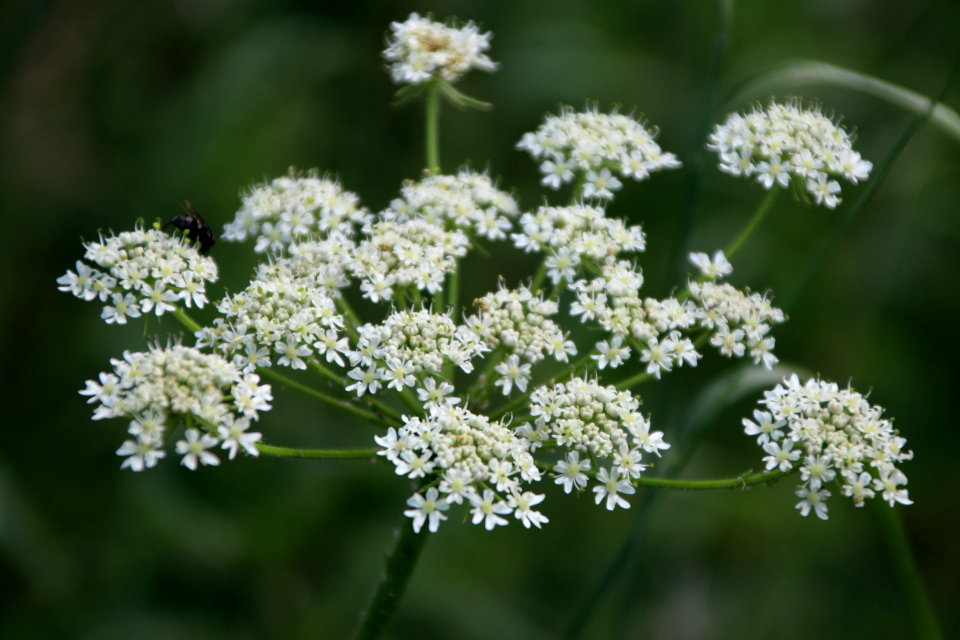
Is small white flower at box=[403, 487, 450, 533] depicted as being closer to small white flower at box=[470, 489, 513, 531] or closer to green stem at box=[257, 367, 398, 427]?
small white flower at box=[470, 489, 513, 531]

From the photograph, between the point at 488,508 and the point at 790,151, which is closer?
the point at 488,508

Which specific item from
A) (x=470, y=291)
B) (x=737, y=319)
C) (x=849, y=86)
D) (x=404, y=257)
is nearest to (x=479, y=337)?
(x=404, y=257)

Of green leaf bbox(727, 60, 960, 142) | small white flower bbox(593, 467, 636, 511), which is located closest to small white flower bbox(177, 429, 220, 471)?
small white flower bbox(593, 467, 636, 511)

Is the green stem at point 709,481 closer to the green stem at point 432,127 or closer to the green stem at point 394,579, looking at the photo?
the green stem at point 394,579

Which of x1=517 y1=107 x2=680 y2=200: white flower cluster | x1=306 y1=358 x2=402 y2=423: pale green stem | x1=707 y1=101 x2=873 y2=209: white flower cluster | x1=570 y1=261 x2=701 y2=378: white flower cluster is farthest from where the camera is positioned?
x1=517 y1=107 x2=680 y2=200: white flower cluster

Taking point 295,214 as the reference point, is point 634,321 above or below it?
below

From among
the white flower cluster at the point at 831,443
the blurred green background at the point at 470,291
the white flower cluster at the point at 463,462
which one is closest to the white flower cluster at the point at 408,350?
the white flower cluster at the point at 463,462

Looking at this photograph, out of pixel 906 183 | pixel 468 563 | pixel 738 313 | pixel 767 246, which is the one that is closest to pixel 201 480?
pixel 468 563

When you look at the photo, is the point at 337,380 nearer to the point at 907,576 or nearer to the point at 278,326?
the point at 278,326
